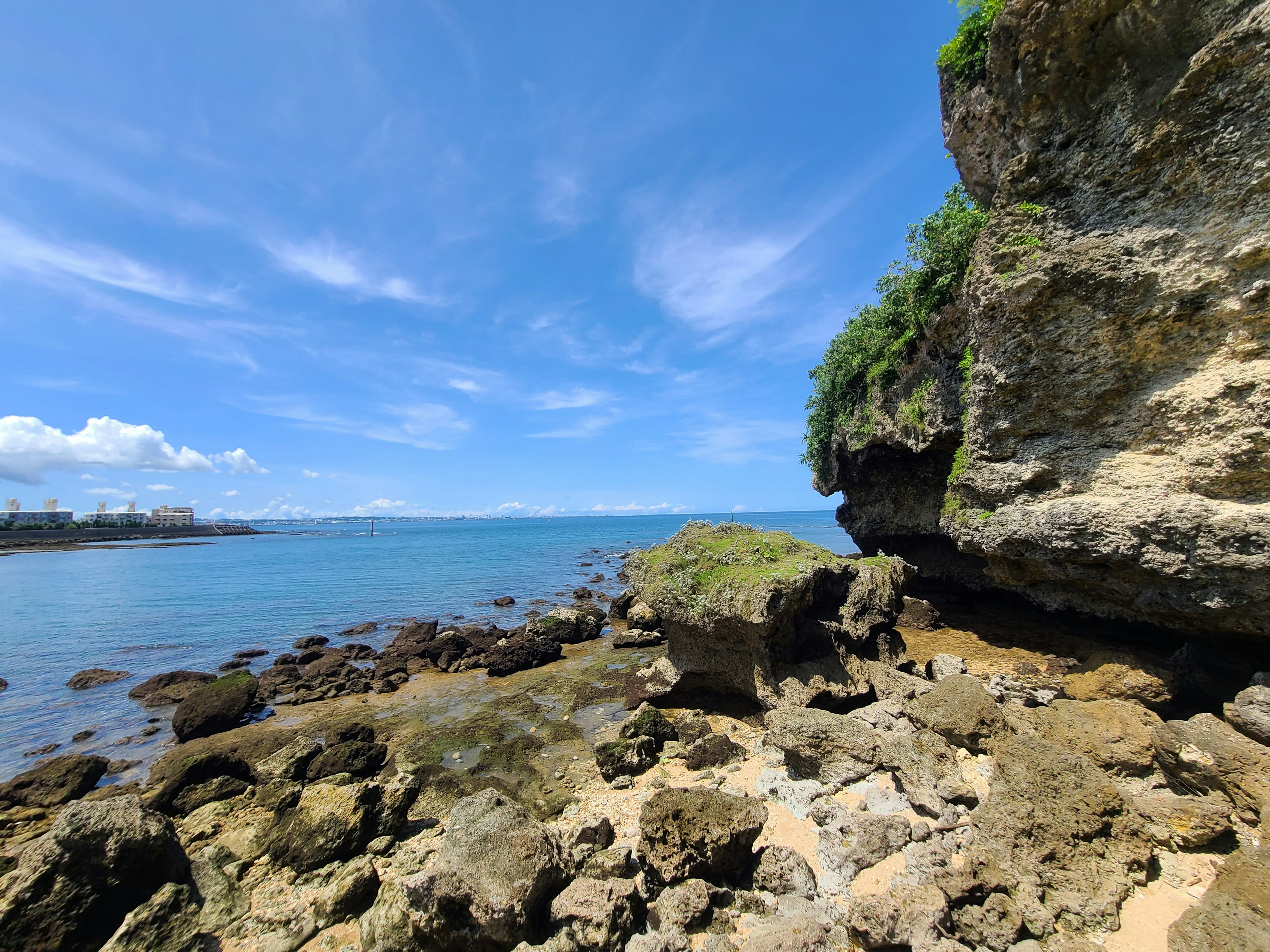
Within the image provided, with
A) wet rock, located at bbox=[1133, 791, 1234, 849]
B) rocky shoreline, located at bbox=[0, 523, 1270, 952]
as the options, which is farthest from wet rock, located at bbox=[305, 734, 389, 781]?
wet rock, located at bbox=[1133, 791, 1234, 849]

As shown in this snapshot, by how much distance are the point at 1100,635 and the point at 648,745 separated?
10.5 metres

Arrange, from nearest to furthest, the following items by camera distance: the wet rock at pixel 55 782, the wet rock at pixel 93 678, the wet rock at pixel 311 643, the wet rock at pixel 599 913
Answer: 1. the wet rock at pixel 599 913
2. the wet rock at pixel 55 782
3. the wet rock at pixel 93 678
4. the wet rock at pixel 311 643

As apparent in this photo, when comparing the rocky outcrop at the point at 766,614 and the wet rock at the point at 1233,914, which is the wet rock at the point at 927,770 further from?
the rocky outcrop at the point at 766,614

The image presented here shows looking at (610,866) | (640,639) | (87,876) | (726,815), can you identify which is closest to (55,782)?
(87,876)

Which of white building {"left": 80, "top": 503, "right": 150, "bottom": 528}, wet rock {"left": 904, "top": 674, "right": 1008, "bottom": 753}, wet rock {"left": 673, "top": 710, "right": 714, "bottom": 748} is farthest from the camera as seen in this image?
white building {"left": 80, "top": 503, "right": 150, "bottom": 528}

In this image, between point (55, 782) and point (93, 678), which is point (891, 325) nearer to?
point (55, 782)

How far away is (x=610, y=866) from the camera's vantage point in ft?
20.0

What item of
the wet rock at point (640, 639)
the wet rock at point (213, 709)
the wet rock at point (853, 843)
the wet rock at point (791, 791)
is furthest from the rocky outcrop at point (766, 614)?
the wet rock at point (213, 709)

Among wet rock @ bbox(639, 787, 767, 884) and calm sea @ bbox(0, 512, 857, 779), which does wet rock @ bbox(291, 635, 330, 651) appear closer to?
calm sea @ bbox(0, 512, 857, 779)

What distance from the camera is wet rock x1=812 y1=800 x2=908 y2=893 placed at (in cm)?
586

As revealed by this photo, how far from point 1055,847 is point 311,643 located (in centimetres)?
2437

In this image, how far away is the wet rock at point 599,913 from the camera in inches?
200

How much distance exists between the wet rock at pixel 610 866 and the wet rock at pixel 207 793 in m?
7.27

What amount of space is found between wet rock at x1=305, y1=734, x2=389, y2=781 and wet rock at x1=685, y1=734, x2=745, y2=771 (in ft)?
19.3
